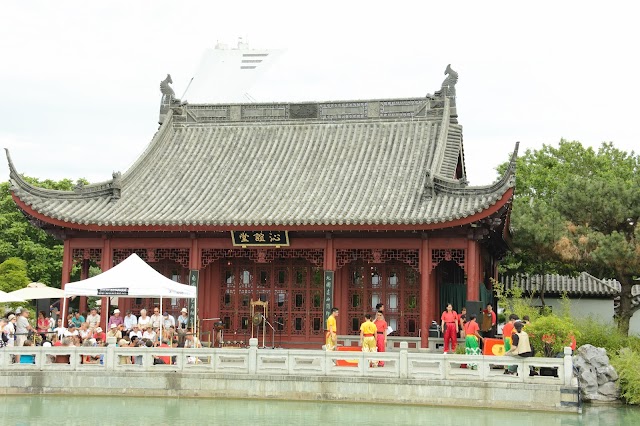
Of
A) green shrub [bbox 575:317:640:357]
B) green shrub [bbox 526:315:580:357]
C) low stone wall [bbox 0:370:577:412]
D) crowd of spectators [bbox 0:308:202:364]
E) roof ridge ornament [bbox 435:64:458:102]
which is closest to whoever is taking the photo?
low stone wall [bbox 0:370:577:412]

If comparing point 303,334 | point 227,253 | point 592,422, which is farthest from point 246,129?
point 592,422

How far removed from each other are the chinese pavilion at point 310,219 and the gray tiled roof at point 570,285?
28.7 ft

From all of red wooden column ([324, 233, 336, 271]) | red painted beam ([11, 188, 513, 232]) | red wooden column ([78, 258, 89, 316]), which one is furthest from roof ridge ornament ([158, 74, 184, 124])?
red wooden column ([324, 233, 336, 271])

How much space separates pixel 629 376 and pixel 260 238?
9554 mm

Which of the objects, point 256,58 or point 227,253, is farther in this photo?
point 256,58

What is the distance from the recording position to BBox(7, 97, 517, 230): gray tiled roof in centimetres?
2212

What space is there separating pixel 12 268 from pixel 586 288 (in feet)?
77.1

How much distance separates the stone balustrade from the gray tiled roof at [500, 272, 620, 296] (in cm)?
1712

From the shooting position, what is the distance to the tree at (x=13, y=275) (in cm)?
3491

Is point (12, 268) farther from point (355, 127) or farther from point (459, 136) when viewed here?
point (459, 136)

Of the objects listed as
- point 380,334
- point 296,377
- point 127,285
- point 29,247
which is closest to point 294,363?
point 296,377

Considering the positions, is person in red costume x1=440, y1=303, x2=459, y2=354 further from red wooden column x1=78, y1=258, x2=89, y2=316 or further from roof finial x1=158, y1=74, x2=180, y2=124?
roof finial x1=158, y1=74, x2=180, y2=124

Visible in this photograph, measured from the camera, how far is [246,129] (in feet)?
91.0

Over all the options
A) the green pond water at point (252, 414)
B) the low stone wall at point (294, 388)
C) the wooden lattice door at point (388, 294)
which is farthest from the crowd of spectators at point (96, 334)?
the wooden lattice door at point (388, 294)
